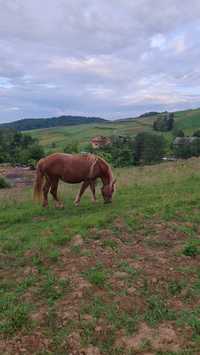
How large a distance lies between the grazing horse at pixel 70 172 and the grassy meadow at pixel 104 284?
7.50 feet

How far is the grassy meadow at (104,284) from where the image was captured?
17.9 feet

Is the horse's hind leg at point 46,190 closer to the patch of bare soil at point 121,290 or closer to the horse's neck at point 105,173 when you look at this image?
the horse's neck at point 105,173

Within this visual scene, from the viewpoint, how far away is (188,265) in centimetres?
766

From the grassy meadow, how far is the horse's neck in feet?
8.19

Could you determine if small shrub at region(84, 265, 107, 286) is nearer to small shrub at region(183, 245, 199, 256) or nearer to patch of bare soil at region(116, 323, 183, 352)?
patch of bare soil at region(116, 323, 183, 352)

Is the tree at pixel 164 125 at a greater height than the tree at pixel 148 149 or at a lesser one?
greater

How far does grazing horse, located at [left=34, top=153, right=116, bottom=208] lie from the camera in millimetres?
13031

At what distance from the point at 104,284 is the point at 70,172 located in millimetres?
6756

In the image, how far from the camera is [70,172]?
13078mm

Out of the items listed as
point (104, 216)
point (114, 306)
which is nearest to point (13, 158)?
point (104, 216)

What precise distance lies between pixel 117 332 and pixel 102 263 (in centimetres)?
203

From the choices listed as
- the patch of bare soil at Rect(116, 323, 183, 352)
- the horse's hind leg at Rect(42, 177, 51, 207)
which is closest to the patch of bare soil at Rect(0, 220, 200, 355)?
the patch of bare soil at Rect(116, 323, 183, 352)

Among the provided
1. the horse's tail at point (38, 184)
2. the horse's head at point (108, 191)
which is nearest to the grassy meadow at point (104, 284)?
the horse's head at point (108, 191)

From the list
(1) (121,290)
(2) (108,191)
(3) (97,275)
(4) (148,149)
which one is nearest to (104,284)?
(3) (97,275)
